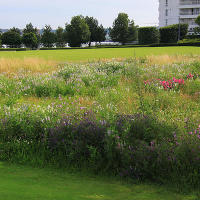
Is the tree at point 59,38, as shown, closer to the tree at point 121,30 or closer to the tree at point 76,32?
the tree at point 76,32

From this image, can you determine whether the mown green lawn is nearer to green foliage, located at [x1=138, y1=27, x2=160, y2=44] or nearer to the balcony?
green foliage, located at [x1=138, y1=27, x2=160, y2=44]

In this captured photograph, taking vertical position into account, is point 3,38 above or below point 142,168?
above

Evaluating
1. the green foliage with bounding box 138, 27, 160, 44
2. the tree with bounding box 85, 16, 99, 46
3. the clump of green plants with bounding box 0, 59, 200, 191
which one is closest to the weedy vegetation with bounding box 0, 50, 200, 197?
the clump of green plants with bounding box 0, 59, 200, 191

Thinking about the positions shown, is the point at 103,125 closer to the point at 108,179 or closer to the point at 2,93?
the point at 108,179

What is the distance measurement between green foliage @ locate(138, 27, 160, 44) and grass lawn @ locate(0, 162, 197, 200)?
2884 inches

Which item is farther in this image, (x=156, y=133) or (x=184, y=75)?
(x=184, y=75)

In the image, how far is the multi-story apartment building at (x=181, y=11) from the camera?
101125 mm

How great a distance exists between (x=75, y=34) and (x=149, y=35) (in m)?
21.6

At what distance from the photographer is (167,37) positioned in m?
78.3

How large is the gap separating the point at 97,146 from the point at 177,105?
436 centimetres

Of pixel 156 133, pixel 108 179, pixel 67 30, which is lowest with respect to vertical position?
pixel 108 179

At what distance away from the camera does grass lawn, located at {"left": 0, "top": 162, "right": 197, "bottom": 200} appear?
11.3 feet

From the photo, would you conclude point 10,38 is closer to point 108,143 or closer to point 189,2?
point 189,2

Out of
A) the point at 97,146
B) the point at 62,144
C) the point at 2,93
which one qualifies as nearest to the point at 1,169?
the point at 62,144
